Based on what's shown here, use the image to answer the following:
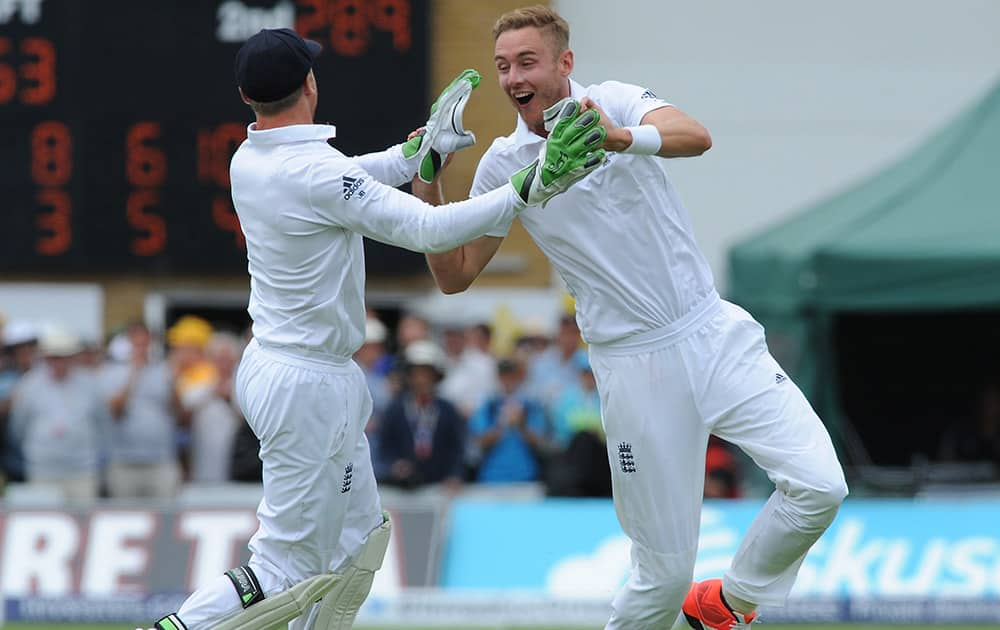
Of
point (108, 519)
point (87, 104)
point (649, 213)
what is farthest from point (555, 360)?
point (649, 213)

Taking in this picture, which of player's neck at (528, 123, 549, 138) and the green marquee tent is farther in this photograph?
the green marquee tent

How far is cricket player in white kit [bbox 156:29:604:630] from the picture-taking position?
212 inches

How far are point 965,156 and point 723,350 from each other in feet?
23.7

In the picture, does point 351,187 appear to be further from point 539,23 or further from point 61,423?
point 61,423

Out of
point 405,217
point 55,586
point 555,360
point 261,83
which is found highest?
point 261,83

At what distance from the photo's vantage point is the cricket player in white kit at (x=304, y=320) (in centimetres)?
539

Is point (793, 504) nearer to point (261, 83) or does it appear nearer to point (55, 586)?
point (261, 83)

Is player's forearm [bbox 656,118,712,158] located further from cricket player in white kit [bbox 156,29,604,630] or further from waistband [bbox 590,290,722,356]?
waistband [bbox 590,290,722,356]

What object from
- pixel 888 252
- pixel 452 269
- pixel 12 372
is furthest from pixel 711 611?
pixel 12 372

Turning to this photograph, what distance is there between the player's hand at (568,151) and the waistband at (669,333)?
2.28 ft

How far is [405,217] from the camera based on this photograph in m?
5.37

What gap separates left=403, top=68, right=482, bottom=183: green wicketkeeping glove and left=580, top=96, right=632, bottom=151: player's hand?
0.60 metres

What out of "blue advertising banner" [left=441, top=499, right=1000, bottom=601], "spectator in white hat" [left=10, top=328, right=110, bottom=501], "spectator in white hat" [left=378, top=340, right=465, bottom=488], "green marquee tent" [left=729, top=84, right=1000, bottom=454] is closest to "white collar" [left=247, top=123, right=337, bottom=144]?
"blue advertising banner" [left=441, top=499, right=1000, bottom=601]

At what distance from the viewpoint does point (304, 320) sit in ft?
18.3
